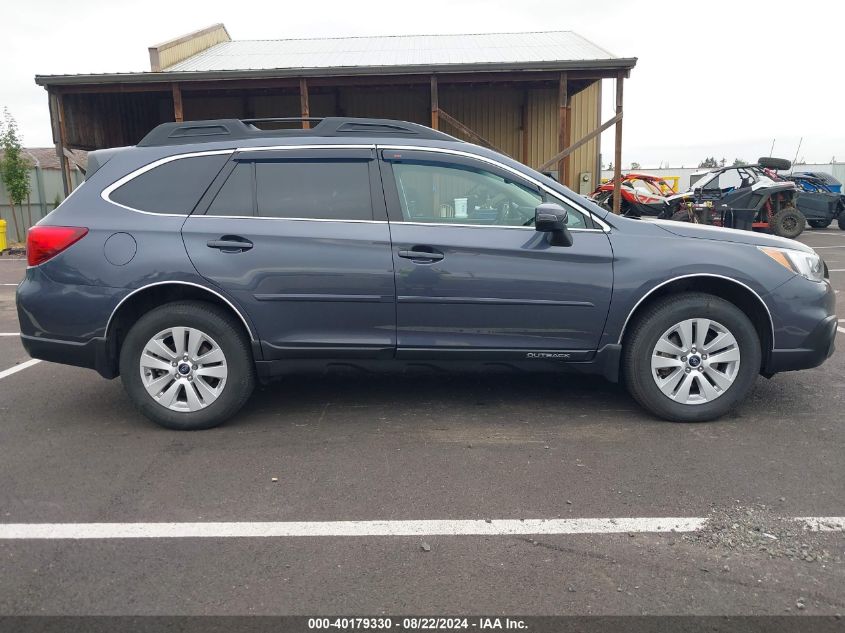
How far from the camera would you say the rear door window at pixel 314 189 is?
434cm

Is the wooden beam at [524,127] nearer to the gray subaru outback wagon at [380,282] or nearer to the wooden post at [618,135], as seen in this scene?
the wooden post at [618,135]

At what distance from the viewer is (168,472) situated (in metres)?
3.75

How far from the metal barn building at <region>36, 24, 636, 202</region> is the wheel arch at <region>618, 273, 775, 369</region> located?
10217 millimetres

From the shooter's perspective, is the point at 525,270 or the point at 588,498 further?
the point at 525,270

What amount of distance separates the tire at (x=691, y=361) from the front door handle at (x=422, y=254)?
4.27 feet

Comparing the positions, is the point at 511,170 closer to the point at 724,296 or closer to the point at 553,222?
the point at 553,222

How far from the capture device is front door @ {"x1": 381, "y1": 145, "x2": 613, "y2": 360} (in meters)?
4.22

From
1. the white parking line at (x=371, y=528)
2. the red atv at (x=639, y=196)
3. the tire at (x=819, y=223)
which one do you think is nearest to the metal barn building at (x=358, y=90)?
the red atv at (x=639, y=196)

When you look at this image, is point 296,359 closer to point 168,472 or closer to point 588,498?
point 168,472

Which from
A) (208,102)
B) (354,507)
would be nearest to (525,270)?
(354,507)

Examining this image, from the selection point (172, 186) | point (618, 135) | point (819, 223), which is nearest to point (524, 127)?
point (618, 135)

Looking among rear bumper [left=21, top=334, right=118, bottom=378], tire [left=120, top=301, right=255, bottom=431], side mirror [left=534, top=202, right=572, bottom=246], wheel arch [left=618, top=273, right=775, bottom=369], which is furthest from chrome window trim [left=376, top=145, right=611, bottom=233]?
rear bumper [left=21, top=334, right=118, bottom=378]

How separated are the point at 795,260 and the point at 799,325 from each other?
412 millimetres

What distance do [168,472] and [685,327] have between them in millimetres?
3124
